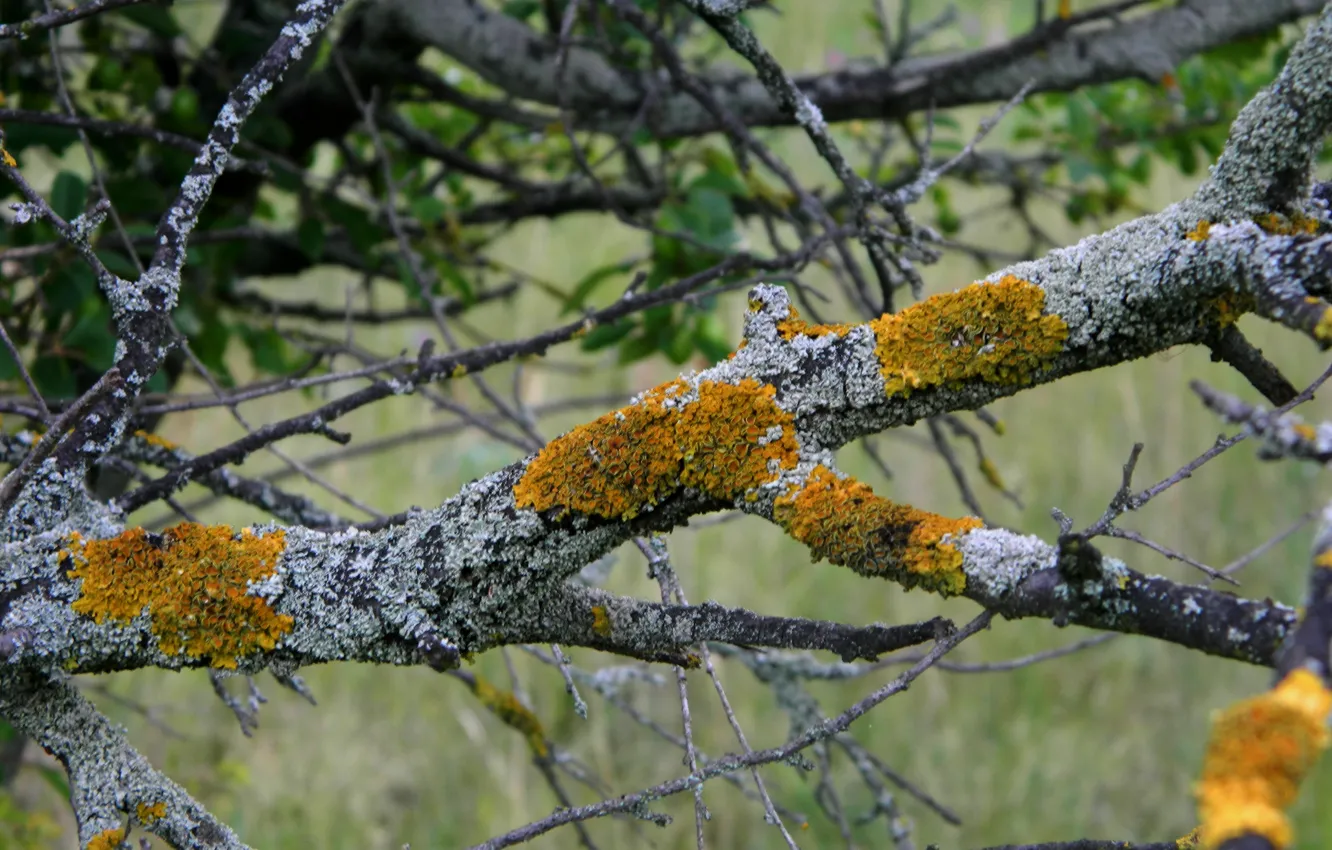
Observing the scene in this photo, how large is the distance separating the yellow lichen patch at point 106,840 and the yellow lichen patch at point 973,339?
847 millimetres

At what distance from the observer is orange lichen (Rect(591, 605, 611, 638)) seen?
3.51ft

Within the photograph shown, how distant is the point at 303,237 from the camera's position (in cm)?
234

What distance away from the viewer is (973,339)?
3.17 feet

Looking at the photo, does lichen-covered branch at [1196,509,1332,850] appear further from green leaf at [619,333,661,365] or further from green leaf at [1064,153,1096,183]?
green leaf at [1064,153,1096,183]

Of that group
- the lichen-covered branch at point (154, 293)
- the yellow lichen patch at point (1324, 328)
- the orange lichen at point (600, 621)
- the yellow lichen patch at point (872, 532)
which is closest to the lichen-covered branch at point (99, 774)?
the lichen-covered branch at point (154, 293)

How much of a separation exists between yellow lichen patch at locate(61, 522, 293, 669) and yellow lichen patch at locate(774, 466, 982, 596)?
20.0 inches

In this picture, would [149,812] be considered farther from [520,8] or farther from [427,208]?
[520,8]

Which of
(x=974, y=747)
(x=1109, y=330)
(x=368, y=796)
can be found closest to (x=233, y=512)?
(x=368, y=796)

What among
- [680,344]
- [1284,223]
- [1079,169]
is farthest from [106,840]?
[1079,169]

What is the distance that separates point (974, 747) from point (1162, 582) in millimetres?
A: 3311

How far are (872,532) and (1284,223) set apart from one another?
41 centimetres

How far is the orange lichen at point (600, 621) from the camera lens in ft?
3.51

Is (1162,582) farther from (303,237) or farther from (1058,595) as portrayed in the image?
(303,237)

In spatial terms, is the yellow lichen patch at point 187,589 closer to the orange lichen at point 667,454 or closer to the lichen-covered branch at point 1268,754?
the orange lichen at point 667,454
